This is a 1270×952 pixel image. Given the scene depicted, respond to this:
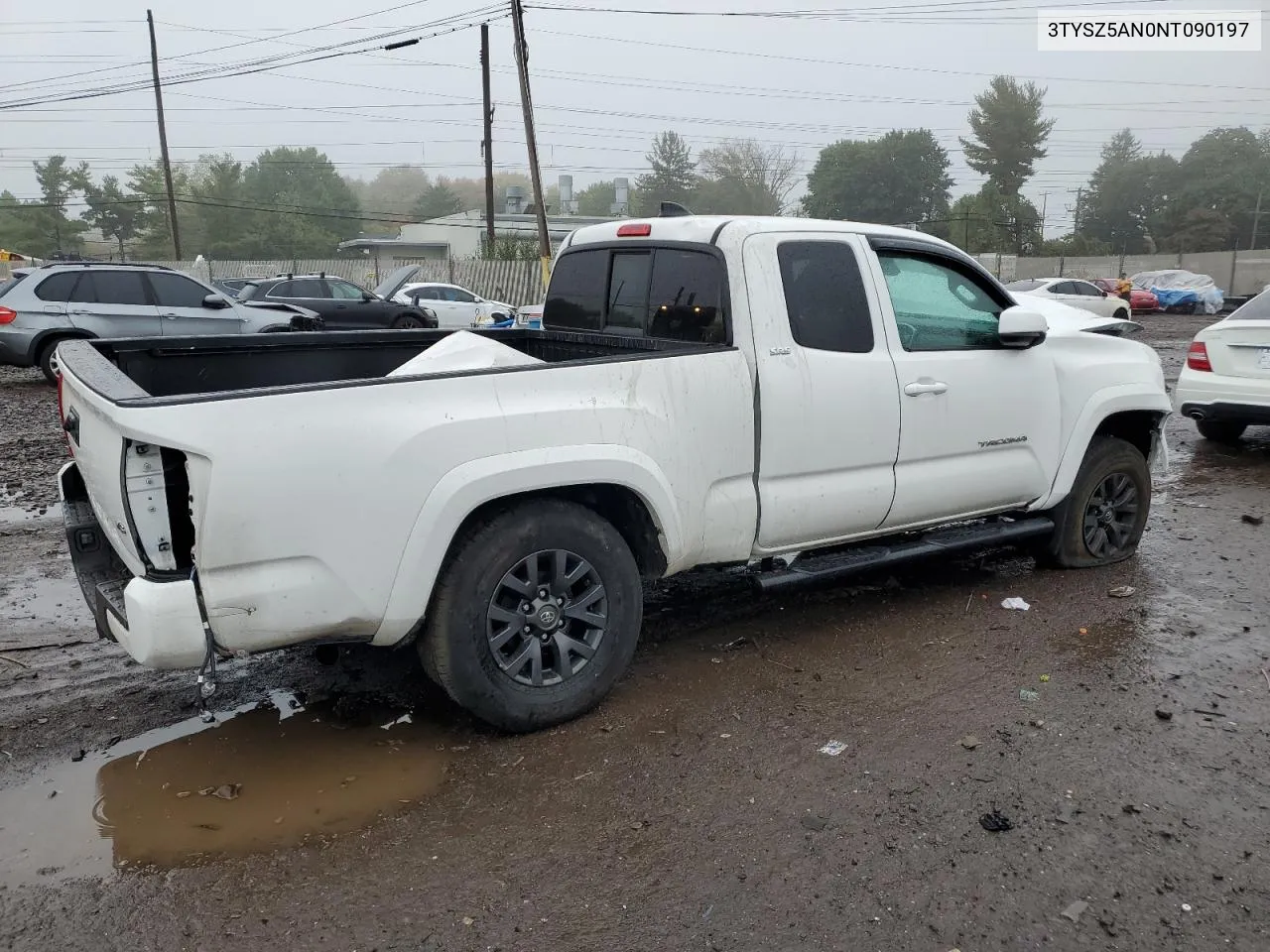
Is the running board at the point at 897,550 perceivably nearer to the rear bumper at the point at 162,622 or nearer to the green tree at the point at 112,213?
the rear bumper at the point at 162,622

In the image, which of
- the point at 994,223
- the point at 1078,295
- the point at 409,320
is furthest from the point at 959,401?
the point at 994,223

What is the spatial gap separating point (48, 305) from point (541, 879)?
13.3 metres

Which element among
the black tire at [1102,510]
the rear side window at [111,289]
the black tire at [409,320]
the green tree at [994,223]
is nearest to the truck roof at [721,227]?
the black tire at [1102,510]

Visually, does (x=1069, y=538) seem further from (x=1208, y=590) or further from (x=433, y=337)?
(x=433, y=337)

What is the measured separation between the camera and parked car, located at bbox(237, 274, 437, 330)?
2031 cm

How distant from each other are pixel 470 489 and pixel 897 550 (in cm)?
232

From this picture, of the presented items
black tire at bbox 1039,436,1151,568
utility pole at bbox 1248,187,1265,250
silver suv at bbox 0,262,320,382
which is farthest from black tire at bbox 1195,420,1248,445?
utility pole at bbox 1248,187,1265,250

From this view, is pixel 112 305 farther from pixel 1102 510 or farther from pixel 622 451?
pixel 1102 510

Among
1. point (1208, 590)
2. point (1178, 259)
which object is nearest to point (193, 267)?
point (1208, 590)

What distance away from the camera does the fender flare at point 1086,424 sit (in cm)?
530

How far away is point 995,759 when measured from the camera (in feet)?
11.6

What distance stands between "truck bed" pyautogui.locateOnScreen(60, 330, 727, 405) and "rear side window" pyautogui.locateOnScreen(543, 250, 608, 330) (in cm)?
9

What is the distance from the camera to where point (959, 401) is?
15.6ft

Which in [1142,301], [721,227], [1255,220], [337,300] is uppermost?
[1255,220]
